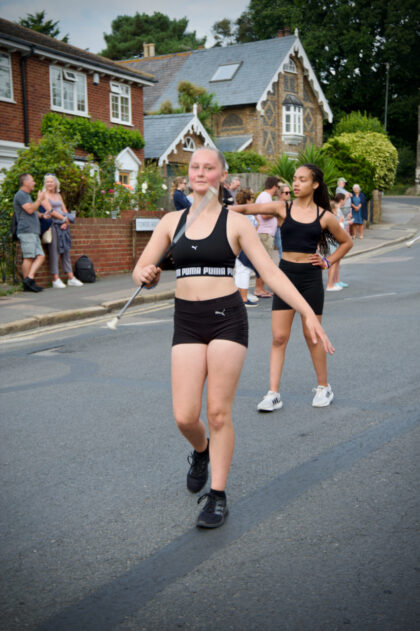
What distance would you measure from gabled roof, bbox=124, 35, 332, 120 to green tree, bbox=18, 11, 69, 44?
12.4 metres

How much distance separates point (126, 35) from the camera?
7025cm

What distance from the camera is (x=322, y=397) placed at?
5773 millimetres

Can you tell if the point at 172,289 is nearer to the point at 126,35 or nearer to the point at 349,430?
the point at 349,430

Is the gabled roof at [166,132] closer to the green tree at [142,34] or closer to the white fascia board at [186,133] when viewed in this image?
the white fascia board at [186,133]

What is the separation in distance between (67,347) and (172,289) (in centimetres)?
483

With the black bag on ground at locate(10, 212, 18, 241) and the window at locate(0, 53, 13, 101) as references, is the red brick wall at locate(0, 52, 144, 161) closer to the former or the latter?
the window at locate(0, 53, 13, 101)

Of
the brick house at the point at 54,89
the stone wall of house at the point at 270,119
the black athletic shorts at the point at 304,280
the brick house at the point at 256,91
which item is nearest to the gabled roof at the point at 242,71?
the brick house at the point at 256,91

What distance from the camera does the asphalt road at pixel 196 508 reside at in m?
2.83

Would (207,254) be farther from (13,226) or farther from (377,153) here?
(377,153)

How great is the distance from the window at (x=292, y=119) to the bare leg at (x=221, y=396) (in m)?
43.4

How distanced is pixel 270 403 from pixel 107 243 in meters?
10.0

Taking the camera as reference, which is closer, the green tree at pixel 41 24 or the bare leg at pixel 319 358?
the bare leg at pixel 319 358

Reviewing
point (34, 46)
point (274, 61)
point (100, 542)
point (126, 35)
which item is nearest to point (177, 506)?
point (100, 542)

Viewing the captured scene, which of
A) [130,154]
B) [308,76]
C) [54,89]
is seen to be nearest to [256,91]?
[308,76]
